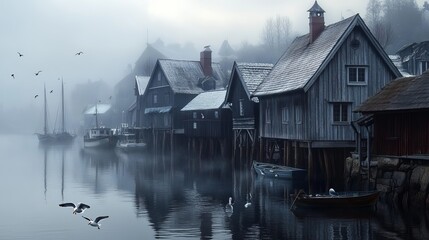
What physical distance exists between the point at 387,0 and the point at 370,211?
10405 centimetres

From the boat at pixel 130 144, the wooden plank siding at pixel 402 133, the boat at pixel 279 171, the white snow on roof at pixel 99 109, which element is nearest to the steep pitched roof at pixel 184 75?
the boat at pixel 130 144

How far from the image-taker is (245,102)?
168ft

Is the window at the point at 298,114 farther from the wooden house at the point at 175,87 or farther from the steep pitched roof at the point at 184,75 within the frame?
the steep pitched roof at the point at 184,75

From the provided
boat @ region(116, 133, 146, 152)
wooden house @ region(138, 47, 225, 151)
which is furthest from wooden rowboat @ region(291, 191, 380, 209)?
boat @ region(116, 133, 146, 152)

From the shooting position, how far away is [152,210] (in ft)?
101

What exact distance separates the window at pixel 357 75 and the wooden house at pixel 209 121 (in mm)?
19565

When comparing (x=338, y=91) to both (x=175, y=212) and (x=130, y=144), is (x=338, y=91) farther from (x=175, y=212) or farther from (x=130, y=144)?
(x=130, y=144)

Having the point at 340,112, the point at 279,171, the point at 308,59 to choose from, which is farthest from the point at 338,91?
the point at 279,171

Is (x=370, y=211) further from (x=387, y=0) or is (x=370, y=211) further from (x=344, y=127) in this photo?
(x=387, y=0)

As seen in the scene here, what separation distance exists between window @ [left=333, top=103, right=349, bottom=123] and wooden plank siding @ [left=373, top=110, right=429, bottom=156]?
7.38m

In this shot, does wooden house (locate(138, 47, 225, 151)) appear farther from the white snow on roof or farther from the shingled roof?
the white snow on roof

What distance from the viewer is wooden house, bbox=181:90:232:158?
5834cm

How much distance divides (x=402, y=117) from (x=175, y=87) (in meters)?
45.9

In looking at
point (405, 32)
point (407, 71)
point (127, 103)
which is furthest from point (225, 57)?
point (407, 71)
